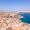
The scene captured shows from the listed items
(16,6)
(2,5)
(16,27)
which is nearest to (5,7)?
(2,5)

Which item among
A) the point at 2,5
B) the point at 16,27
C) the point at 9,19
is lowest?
the point at 16,27

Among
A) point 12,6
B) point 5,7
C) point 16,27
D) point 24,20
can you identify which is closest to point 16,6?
point 12,6

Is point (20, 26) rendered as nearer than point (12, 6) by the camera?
Yes

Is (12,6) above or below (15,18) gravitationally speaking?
above

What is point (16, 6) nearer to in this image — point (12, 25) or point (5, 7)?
point (5, 7)

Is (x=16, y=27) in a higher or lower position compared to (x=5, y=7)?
lower

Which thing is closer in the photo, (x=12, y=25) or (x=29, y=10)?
(x=12, y=25)

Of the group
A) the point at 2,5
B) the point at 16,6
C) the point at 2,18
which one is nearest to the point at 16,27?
the point at 2,18

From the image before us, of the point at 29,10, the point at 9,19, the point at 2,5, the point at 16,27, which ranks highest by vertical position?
the point at 2,5

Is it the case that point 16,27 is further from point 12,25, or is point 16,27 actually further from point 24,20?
point 24,20
